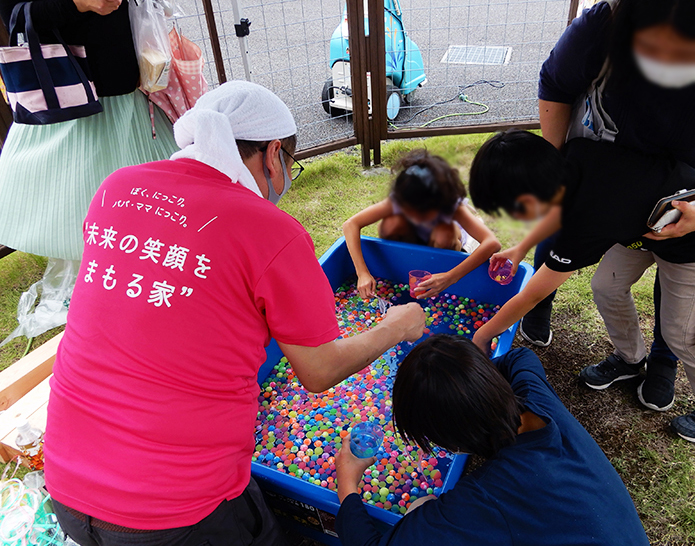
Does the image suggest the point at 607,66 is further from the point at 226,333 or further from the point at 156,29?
the point at 156,29

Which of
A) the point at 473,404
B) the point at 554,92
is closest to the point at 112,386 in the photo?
the point at 473,404

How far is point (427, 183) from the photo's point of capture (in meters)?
0.58

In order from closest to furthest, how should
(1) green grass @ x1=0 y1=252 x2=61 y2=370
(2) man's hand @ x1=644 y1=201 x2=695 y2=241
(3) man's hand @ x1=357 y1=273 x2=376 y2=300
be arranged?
(2) man's hand @ x1=644 y1=201 x2=695 y2=241 < (3) man's hand @ x1=357 y1=273 x2=376 y2=300 < (1) green grass @ x1=0 y1=252 x2=61 y2=370

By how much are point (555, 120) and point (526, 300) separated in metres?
0.73

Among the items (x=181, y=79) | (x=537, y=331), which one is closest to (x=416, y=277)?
(x=537, y=331)

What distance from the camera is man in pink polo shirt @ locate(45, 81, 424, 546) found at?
92 cm

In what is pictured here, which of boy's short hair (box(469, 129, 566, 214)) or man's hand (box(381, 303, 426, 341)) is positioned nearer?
boy's short hair (box(469, 129, 566, 214))

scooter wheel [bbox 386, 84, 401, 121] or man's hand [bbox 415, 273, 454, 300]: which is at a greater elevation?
scooter wheel [bbox 386, 84, 401, 121]

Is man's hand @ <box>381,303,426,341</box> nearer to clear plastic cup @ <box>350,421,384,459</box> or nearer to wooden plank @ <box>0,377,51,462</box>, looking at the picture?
→ clear plastic cup @ <box>350,421,384,459</box>

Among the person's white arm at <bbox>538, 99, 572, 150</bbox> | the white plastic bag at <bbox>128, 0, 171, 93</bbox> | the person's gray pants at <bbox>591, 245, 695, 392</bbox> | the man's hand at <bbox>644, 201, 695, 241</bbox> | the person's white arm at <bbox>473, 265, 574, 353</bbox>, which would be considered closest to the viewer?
the person's white arm at <bbox>538, 99, 572, 150</bbox>

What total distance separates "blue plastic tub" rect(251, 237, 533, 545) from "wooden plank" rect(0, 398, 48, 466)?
742 millimetres

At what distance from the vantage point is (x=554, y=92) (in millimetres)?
545

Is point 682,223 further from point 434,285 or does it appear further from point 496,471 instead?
point 434,285

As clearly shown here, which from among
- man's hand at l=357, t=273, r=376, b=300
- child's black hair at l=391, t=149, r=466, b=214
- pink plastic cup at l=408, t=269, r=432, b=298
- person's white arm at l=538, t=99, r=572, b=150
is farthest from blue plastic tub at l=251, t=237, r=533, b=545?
person's white arm at l=538, t=99, r=572, b=150
